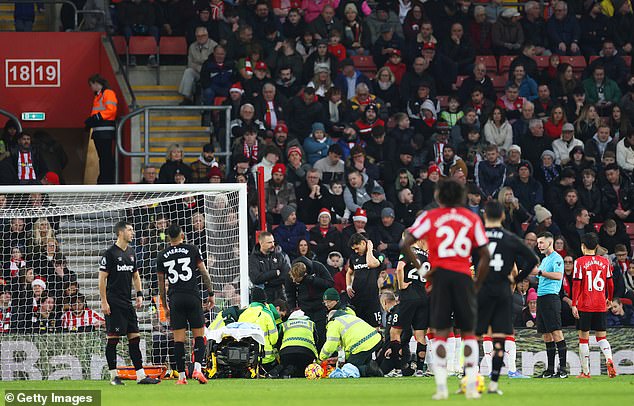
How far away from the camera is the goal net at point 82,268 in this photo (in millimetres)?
17531

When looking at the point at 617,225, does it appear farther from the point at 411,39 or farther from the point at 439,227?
the point at 439,227

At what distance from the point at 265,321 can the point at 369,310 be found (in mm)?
1752

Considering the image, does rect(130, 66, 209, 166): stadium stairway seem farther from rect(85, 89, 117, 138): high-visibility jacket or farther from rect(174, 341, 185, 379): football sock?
rect(174, 341, 185, 379): football sock

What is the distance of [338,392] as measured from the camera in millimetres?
12445

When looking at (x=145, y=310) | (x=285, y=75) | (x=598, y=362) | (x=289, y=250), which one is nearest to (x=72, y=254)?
(x=145, y=310)

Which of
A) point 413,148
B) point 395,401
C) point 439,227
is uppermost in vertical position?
point 413,148

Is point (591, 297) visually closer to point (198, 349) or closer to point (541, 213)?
point (541, 213)

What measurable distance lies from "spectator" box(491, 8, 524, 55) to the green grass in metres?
10.8

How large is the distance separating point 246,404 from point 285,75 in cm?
1219

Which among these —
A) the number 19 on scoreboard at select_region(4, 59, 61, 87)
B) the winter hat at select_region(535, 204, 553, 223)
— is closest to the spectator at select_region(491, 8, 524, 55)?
the winter hat at select_region(535, 204, 553, 223)

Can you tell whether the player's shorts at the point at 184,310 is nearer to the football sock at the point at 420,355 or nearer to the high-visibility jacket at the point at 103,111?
the football sock at the point at 420,355

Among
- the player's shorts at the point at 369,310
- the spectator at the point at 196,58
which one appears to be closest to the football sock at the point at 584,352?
the player's shorts at the point at 369,310

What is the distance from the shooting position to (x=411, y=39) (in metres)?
23.9

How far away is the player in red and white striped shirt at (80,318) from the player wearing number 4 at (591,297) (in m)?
6.77
